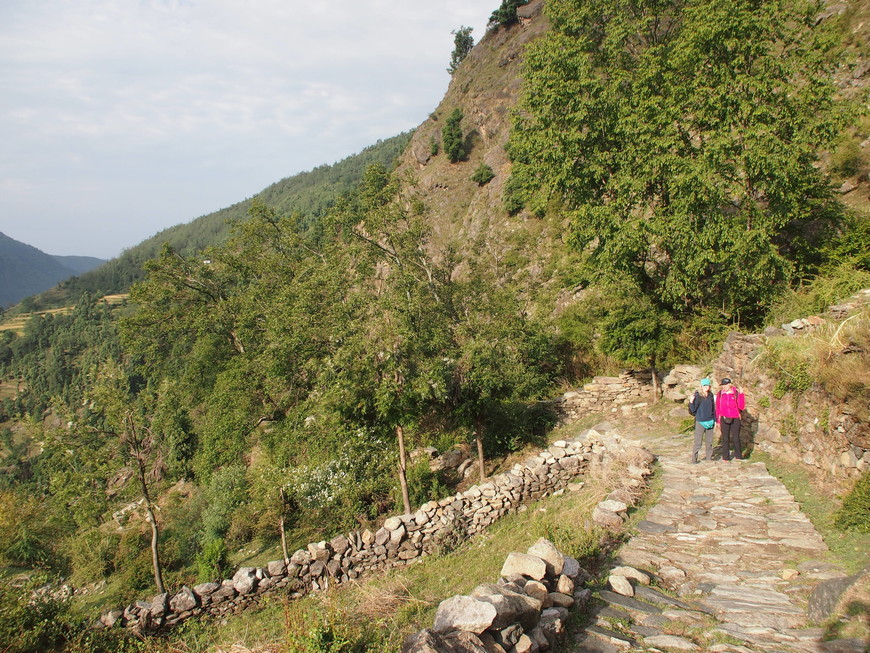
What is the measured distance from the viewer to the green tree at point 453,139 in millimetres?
56188

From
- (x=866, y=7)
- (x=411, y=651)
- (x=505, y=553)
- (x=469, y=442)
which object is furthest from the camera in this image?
(x=866, y=7)

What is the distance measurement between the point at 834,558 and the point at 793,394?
371 centimetres

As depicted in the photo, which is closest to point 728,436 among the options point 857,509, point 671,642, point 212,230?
point 857,509

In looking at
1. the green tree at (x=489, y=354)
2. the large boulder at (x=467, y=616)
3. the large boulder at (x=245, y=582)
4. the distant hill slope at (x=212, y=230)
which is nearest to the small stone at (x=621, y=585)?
the large boulder at (x=467, y=616)

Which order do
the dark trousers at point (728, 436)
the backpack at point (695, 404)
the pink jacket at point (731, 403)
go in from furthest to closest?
1. the backpack at point (695, 404)
2. the dark trousers at point (728, 436)
3. the pink jacket at point (731, 403)

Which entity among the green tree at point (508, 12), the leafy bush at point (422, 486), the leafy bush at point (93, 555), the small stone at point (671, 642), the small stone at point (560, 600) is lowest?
the leafy bush at point (93, 555)

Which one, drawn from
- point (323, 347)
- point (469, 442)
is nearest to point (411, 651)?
point (323, 347)

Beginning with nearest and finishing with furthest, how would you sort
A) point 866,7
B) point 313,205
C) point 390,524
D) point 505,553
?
point 505,553 < point 390,524 < point 866,7 < point 313,205

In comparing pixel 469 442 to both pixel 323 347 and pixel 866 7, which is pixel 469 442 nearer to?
pixel 323 347

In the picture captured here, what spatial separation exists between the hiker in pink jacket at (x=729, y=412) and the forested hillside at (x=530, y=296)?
4.90 m

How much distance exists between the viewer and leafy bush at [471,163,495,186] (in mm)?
49875

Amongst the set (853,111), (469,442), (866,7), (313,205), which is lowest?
(469,442)

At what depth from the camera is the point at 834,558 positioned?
197 inches

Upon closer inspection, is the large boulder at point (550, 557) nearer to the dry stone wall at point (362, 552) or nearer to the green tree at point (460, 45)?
the dry stone wall at point (362, 552)
